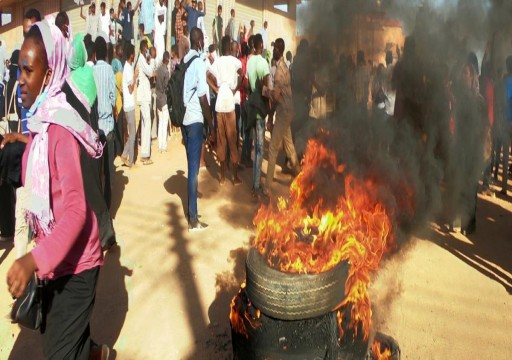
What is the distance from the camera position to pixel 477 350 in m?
3.69

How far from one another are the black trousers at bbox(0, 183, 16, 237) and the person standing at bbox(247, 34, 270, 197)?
11.4 feet

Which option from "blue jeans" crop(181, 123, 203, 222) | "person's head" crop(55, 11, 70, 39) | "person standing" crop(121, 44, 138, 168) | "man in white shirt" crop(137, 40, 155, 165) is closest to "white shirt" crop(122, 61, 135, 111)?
"person standing" crop(121, 44, 138, 168)

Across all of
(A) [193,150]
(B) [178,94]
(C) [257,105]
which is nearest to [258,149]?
(C) [257,105]

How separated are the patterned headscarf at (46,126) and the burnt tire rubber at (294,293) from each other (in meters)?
1.29

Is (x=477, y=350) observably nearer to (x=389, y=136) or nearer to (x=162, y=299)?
(x=162, y=299)

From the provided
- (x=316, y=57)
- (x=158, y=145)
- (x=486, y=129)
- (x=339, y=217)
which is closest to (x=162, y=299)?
(x=339, y=217)

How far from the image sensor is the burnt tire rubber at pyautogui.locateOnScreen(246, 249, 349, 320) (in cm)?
276

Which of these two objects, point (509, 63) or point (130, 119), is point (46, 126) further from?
point (509, 63)

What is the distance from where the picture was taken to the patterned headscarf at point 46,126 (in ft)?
7.14

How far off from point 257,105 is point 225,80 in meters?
0.77

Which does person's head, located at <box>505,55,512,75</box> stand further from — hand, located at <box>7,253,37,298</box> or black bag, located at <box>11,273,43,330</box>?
hand, located at <box>7,253,37,298</box>

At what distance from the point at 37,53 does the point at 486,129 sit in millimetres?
6636

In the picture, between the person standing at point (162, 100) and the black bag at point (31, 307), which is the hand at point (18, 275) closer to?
the black bag at point (31, 307)

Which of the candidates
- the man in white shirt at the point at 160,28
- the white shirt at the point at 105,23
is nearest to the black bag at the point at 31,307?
the man in white shirt at the point at 160,28
